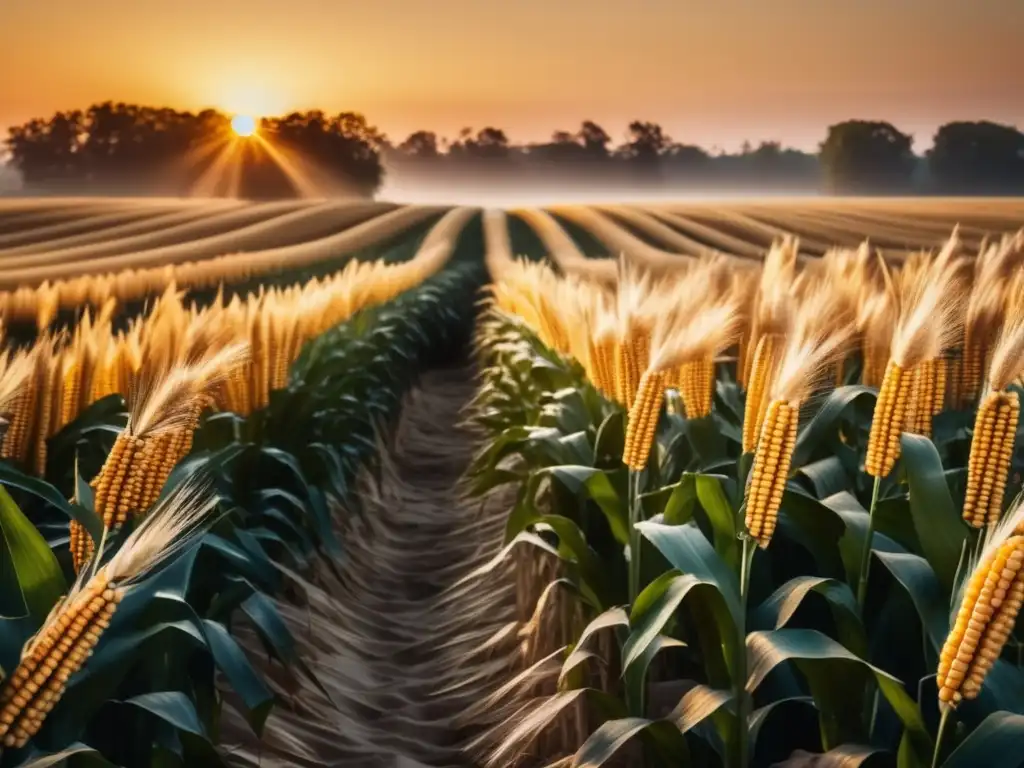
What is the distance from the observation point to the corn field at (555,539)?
3.94 feet

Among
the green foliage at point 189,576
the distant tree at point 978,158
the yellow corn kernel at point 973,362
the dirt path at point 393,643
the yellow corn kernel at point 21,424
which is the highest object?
the distant tree at point 978,158

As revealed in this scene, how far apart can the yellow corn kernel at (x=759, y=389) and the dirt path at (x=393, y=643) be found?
0.93 m

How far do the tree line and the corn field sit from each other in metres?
0.29

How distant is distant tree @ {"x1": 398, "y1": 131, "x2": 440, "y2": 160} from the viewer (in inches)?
236

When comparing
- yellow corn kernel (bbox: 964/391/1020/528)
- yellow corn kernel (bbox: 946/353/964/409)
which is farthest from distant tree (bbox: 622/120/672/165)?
yellow corn kernel (bbox: 964/391/1020/528)

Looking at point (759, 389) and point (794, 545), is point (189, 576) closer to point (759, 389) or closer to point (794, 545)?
point (759, 389)

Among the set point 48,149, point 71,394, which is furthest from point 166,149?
point 71,394

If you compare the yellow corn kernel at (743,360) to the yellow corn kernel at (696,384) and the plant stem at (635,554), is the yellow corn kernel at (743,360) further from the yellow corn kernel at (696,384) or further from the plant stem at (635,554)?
the plant stem at (635,554)

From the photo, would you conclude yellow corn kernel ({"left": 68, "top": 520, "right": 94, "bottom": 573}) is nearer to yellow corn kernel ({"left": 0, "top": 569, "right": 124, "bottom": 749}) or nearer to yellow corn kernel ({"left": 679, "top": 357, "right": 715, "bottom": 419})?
yellow corn kernel ({"left": 0, "top": 569, "right": 124, "bottom": 749})

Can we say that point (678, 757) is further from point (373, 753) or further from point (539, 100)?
point (539, 100)

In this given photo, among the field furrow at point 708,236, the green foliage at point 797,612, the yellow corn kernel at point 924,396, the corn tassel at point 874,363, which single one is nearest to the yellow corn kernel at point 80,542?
the green foliage at point 797,612

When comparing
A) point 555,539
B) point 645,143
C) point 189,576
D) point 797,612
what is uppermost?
point 645,143

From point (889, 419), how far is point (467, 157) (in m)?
4.97

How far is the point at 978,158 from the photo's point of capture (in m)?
4.65
